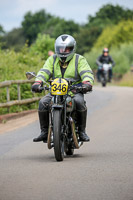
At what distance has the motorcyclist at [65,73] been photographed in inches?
340

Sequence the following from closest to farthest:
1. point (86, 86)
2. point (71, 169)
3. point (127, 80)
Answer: point (71, 169) < point (86, 86) < point (127, 80)

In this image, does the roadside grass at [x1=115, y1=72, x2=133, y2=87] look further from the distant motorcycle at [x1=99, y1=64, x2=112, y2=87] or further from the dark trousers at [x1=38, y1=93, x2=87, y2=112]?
the dark trousers at [x1=38, y1=93, x2=87, y2=112]

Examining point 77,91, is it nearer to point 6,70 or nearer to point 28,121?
point 28,121

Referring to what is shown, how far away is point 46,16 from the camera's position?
15462 centimetres

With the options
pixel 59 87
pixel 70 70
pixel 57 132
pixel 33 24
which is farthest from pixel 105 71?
pixel 33 24

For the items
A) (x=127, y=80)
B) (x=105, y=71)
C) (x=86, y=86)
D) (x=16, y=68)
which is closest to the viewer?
(x=86, y=86)

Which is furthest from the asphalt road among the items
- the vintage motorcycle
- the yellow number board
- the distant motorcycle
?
the distant motorcycle

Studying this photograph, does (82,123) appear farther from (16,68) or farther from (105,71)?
(105,71)

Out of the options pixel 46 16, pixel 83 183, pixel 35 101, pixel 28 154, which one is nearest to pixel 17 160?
pixel 28 154

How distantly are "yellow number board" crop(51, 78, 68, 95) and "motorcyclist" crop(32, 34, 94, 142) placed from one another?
14.2 inches

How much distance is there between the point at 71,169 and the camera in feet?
24.8

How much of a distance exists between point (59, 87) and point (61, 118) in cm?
45

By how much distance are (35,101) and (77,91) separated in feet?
32.6

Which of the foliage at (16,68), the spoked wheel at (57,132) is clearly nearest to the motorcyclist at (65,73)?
the spoked wheel at (57,132)
